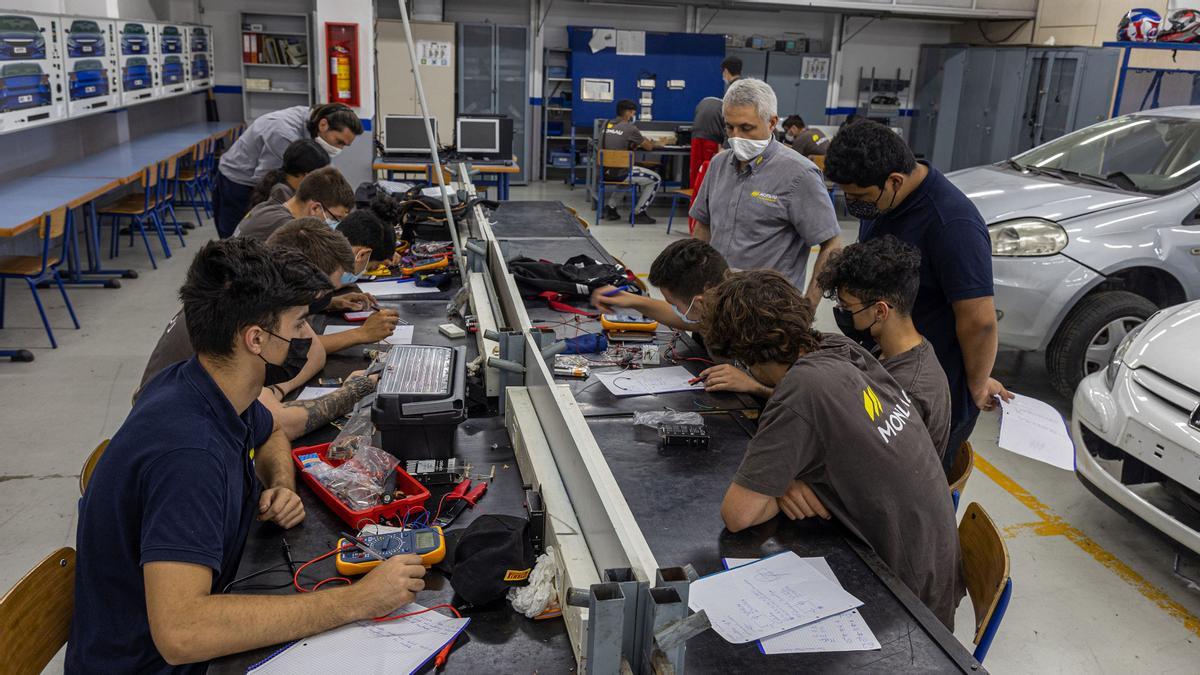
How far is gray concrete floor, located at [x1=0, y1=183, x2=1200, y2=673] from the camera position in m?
2.93

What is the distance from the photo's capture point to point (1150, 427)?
3.17 m

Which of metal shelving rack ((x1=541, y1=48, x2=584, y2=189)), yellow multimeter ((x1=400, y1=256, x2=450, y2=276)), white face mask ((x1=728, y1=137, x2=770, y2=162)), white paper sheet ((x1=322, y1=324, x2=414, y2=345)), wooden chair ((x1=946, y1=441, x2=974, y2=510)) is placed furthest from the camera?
metal shelving rack ((x1=541, y1=48, x2=584, y2=189))

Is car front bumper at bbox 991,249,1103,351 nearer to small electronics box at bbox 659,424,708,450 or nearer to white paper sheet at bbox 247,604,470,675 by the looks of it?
small electronics box at bbox 659,424,708,450

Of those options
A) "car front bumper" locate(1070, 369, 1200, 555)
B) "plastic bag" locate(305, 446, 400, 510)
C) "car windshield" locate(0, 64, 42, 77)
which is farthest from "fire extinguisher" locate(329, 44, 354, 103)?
"car front bumper" locate(1070, 369, 1200, 555)

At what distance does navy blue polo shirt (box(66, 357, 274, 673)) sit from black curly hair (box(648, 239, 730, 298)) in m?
1.72

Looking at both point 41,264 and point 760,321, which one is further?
point 41,264

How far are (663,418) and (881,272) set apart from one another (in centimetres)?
77

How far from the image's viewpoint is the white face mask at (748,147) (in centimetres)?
344

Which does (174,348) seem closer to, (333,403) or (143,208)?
(333,403)

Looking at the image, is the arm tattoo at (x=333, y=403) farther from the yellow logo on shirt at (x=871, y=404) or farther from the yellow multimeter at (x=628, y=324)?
the yellow logo on shirt at (x=871, y=404)

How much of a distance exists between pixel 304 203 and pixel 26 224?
231cm

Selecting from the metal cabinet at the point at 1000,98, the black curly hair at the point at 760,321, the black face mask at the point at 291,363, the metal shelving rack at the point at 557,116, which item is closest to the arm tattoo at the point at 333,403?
the black face mask at the point at 291,363

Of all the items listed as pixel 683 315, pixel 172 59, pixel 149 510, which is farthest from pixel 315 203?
pixel 172 59

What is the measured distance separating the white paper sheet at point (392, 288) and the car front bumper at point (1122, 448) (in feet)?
9.57
